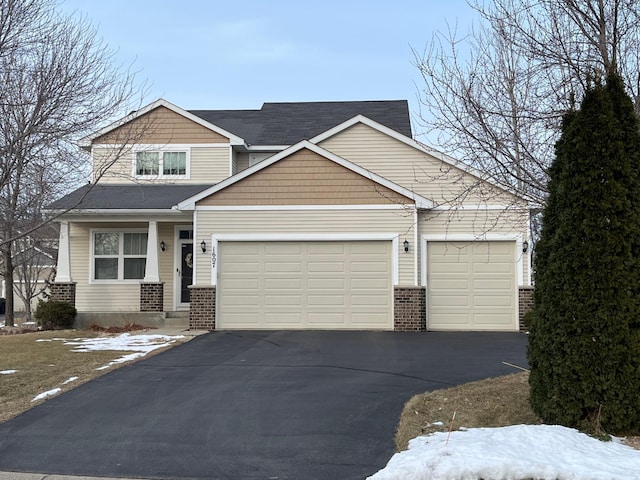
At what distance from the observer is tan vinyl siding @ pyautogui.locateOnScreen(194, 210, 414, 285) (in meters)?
15.4

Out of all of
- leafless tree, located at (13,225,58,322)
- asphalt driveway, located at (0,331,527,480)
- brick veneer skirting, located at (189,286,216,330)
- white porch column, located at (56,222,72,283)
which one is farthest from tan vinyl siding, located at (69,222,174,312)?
leafless tree, located at (13,225,58,322)

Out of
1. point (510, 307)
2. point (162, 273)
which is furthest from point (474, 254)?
point (162, 273)

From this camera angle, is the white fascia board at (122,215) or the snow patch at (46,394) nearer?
the snow patch at (46,394)

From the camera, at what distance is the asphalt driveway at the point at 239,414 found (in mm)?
5699

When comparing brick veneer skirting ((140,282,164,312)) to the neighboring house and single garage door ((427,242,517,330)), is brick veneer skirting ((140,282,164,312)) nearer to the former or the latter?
the neighboring house

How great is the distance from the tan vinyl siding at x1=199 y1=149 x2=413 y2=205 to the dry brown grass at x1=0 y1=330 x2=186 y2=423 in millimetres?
5090

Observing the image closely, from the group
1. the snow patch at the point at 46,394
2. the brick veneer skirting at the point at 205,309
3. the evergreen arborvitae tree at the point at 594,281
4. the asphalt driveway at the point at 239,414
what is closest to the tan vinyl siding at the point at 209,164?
the brick veneer skirting at the point at 205,309

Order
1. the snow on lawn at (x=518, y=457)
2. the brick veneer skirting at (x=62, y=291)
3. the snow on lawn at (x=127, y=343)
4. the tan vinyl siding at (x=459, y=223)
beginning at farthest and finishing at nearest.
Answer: the brick veneer skirting at (x=62, y=291)
the tan vinyl siding at (x=459, y=223)
the snow on lawn at (x=127, y=343)
the snow on lawn at (x=518, y=457)

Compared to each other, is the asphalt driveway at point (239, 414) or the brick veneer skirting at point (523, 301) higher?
the brick veneer skirting at point (523, 301)

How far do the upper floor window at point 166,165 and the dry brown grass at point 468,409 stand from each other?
43.9 feet

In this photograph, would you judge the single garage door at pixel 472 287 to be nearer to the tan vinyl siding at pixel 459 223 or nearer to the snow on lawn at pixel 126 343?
the tan vinyl siding at pixel 459 223

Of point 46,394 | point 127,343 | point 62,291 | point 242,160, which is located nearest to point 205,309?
point 127,343

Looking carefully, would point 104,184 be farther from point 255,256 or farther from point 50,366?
point 50,366

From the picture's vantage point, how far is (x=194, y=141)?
762 inches
